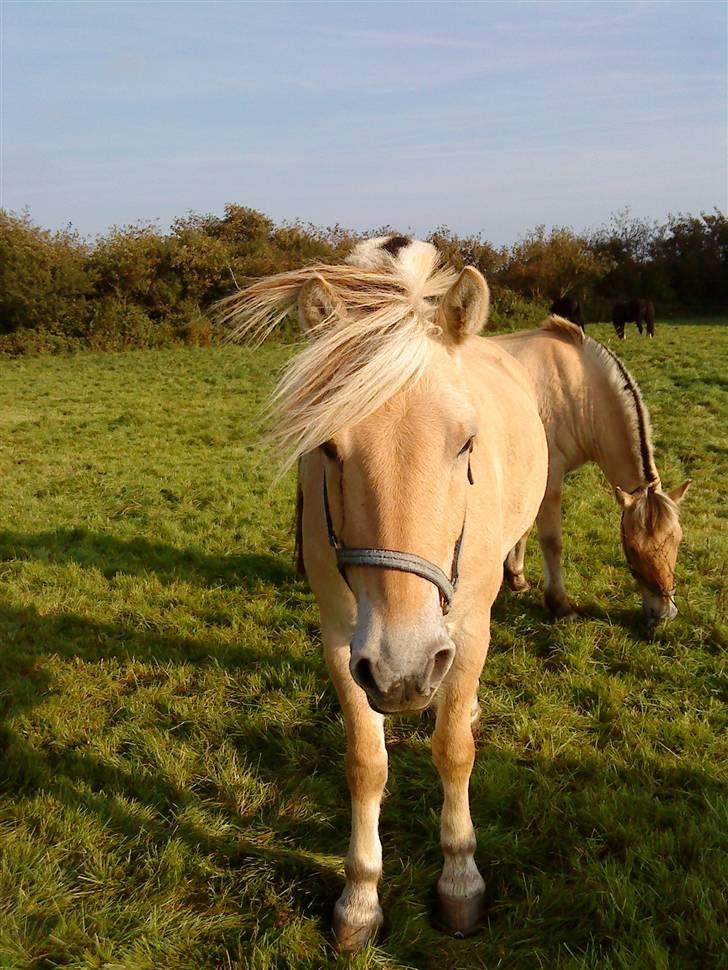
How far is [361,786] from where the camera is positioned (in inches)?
98.4

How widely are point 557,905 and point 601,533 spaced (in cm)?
414

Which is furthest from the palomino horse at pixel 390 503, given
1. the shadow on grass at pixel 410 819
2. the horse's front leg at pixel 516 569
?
the horse's front leg at pixel 516 569

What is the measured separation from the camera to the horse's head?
1.69 metres

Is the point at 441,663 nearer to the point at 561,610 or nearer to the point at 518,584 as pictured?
the point at 561,610

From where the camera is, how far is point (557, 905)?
8.07ft

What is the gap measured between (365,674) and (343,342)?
0.93 m

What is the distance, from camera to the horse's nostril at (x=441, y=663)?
1.75 meters

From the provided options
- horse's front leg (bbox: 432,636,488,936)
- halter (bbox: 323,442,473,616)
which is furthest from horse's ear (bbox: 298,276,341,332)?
horse's front leg (bbox: 432,636,488,936)

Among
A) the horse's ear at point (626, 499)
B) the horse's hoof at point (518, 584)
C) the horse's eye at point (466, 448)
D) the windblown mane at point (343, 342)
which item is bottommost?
the horse's hoof at point (518, 584)

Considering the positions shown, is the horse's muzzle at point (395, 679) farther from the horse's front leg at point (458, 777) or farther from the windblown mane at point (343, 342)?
the horse's front leg at point (458, 777)

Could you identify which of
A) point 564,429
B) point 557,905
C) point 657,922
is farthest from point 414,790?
point 564,429

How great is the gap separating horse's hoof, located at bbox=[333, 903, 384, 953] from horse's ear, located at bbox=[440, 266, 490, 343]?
2.06m

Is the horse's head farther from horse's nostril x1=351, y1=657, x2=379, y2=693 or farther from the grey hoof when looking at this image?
the grey hoof

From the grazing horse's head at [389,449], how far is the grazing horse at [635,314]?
2158 cm
